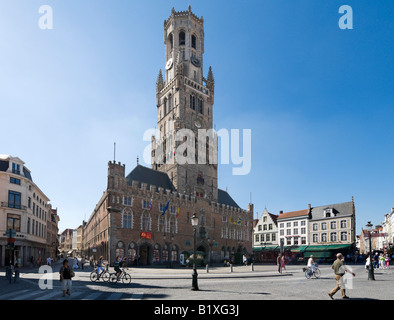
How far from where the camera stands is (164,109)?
2462 inches

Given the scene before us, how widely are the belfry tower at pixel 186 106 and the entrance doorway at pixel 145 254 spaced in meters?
11.6

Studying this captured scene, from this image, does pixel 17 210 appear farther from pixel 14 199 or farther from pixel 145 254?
pixel 145 254

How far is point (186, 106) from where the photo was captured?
58844 mm

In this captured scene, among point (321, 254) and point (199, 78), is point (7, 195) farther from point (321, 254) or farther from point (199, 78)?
point (321, 254)

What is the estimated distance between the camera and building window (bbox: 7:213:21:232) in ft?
118

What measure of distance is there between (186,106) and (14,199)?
108ft

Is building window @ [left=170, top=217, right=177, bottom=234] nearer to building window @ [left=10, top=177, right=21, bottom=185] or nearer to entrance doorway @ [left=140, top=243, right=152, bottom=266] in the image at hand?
entrance doorway @ [left=140, top=243, right=152, bottom=266]

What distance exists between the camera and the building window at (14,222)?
118 feet

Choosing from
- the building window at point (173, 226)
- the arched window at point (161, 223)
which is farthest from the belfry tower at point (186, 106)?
the arched window at point (161, 223)

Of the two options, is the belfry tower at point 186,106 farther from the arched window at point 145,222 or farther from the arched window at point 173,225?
the arched window at point 145,222

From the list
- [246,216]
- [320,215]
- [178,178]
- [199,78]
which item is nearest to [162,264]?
[178,178]

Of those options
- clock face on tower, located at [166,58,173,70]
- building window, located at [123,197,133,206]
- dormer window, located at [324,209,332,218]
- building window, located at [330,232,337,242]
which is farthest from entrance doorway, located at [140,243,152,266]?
clock face on tower, located at [166,58,173,70]

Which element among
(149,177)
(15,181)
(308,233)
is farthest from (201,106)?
(15,181)

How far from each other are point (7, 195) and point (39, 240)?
40.3ft
